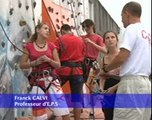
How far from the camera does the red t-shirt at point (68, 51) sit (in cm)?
458

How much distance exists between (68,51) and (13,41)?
2.22 ft

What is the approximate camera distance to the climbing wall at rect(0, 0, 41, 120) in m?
4.29

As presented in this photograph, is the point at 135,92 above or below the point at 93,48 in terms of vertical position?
below

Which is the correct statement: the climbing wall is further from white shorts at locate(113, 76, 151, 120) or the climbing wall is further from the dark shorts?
white shorts at locate(113, 76, 151, 120)

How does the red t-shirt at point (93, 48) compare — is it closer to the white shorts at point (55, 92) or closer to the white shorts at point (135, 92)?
the white shorts at point (55, 92)

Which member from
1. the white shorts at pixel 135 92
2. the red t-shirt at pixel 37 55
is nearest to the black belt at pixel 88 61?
the red t-shirt at pixel 37 55

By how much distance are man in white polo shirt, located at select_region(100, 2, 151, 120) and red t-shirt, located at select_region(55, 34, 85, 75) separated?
5.49 feet

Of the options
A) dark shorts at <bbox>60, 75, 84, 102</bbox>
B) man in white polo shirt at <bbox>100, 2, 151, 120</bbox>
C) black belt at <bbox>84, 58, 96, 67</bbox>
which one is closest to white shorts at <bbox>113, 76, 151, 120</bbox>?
man in white polo shirt at <bbox>100, 2, 151, 120</bbox>

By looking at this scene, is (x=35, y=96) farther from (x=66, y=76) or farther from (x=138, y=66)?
(x=138, y=66)

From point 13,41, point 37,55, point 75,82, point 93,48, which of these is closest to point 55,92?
point 37,55

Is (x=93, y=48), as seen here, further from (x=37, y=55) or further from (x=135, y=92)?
(x=135, y=92)

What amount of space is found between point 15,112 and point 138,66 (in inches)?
85.3

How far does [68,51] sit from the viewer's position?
4.60 metres

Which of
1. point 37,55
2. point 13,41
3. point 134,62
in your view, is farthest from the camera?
point 13,41
